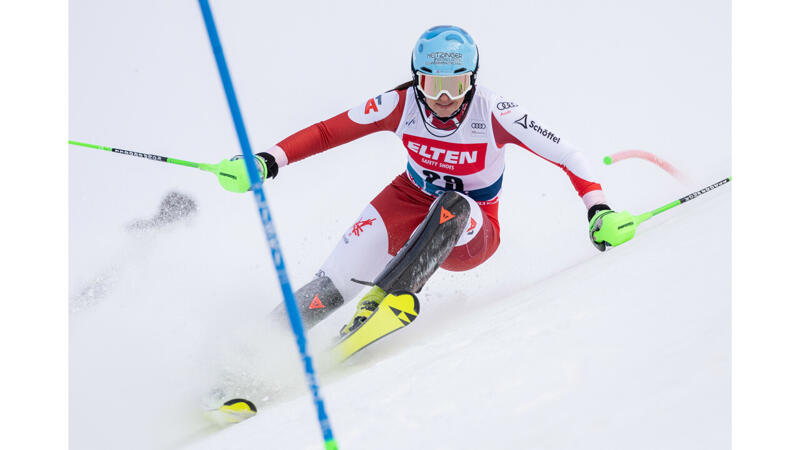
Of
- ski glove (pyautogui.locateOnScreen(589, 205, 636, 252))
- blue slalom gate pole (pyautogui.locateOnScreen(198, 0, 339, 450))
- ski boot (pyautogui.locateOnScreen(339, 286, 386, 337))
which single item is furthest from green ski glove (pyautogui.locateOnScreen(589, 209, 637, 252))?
blue slalom gate pole (pyautogui.locateOnScreen(198, 0, 339, 450))

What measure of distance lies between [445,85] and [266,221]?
134cm

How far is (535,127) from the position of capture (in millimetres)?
3215

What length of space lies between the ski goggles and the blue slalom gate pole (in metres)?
1.23

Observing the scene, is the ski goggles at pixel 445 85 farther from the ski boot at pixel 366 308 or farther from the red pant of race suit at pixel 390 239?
the ski boot at pixel 366 308

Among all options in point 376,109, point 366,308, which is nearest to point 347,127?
point 376,109

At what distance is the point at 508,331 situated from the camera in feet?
8.43

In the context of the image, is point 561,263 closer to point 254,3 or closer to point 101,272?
point 101,272

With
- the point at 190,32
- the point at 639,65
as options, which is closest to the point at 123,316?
the point at 190,32

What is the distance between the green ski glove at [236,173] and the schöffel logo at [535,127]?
48.0 inches

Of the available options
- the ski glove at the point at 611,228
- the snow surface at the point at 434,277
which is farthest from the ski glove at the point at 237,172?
the ski glove at the point at 611,228

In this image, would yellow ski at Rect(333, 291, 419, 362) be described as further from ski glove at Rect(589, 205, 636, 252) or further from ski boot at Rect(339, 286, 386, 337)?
ski glove at Rect(589, 205, 636, 252)

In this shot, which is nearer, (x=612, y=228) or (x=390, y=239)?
(x=612, y=228)

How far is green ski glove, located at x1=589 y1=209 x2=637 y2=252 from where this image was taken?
9.45 ft

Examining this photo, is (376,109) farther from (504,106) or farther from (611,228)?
(611,228)
